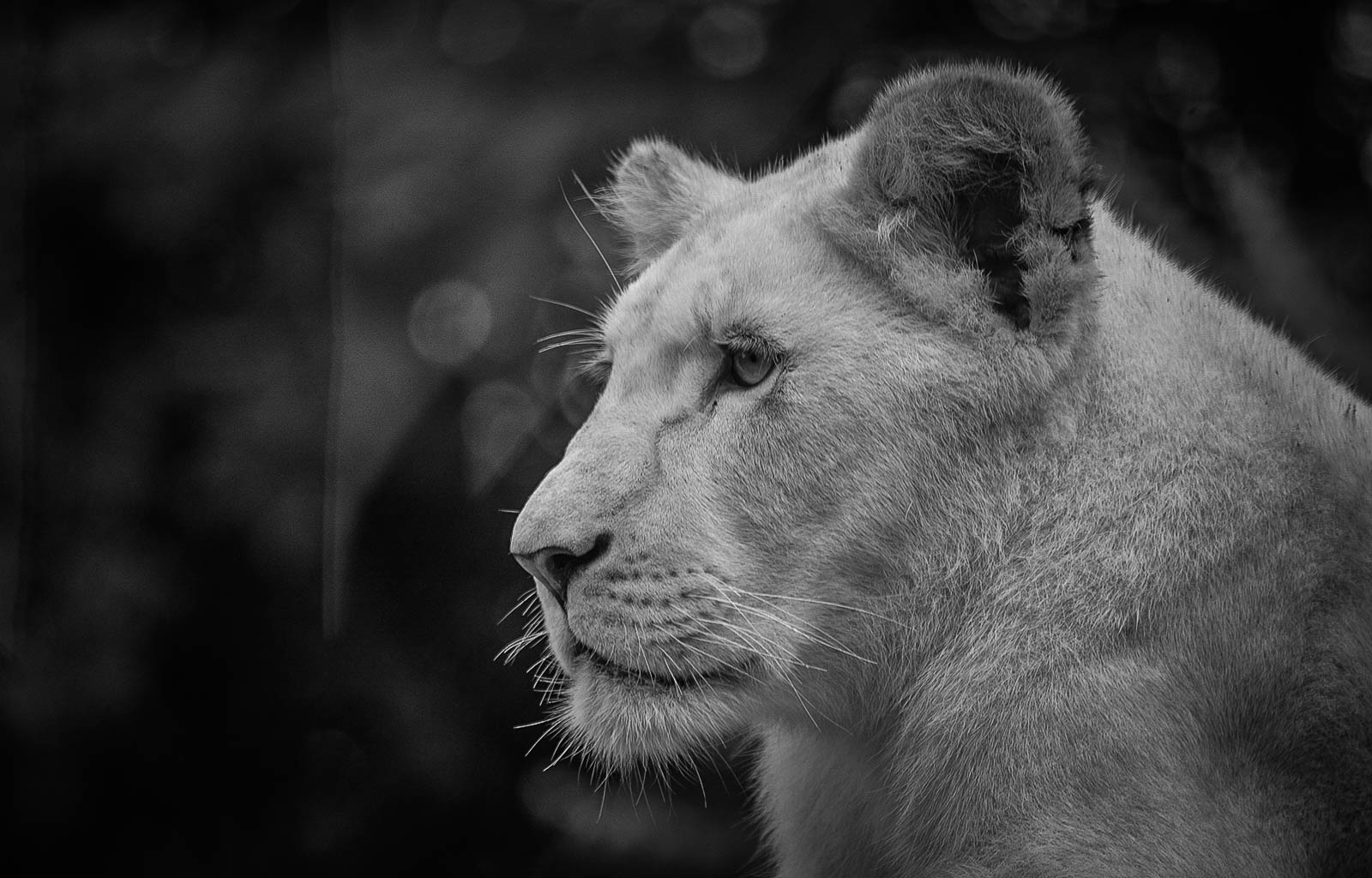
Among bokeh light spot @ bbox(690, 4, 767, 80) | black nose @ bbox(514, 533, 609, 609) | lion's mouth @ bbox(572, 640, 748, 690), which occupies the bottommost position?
lion's mouth @ bbox(572, 640, 748, 690)

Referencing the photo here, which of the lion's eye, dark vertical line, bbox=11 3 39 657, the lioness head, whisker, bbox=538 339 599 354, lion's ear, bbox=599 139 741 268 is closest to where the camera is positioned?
the lioness head

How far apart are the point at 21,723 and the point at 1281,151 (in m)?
3.99

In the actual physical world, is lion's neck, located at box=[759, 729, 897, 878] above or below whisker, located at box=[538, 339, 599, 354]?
below

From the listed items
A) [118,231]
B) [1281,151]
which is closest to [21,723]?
[118,231]

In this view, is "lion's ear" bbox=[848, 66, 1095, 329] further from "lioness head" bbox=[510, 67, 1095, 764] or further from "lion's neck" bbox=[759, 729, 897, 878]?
"lion's neck" bbox=[759, 729, 897, 878]

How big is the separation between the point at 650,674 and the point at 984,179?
0.89 meters

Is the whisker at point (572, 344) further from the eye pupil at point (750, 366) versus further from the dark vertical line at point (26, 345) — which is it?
the dark vertical line at point (26, 345)

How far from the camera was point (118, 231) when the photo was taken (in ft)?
11.6

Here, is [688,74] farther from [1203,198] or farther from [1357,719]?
[1357,719]

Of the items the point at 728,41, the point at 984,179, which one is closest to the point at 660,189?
the point at 984,179

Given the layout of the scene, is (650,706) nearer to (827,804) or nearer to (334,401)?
(827,804)

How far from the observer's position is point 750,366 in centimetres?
178

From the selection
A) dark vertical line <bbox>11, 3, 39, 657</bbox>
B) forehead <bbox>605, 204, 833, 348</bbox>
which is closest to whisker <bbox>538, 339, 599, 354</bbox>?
forehead <bbox>605, 204, 833, 348</bbox>

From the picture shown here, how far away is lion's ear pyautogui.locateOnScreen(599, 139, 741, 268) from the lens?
2.34 metres
